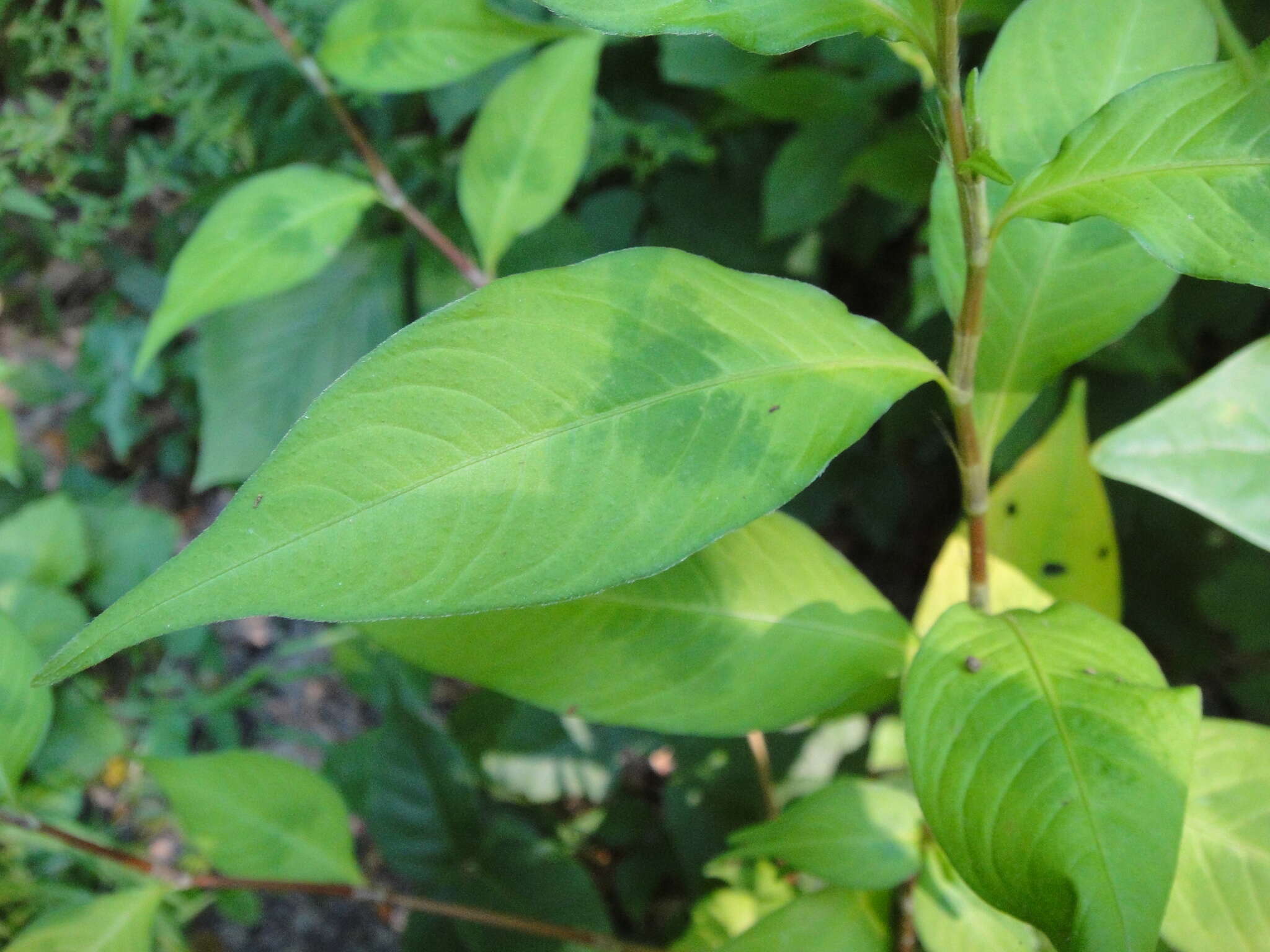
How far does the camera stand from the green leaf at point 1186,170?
1.53ft

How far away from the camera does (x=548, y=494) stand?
48 centimetres

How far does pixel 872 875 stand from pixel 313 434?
1.97ft

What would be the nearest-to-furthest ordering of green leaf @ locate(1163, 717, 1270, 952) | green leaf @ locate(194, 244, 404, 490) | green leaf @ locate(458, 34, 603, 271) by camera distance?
green leaf @ locate(1163, 717, 1270, 952), green leaf @ locate(458, 34, 603, 271), green leaf @ locate(194, 244, 404, 490)

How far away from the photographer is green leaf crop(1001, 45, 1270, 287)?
0.47 metres

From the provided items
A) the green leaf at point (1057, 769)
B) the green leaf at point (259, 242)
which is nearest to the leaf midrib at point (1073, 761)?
the green leaf at point (1057, 769)

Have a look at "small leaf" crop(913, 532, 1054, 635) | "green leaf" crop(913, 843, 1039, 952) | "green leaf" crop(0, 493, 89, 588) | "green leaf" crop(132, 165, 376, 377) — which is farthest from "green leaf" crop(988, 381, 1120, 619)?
"green leaf" crop(0, 493, 89, 588)

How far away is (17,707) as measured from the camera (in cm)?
79

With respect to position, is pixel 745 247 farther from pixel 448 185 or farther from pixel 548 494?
pixel 548 494

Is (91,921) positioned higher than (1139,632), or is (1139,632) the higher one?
(91,921)

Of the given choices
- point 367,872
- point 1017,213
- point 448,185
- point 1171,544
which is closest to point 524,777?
point 367,872

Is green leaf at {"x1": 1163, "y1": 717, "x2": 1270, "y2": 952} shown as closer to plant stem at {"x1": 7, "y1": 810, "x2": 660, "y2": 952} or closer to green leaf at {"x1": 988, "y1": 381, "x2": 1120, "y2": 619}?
green leaf at {"x1": 988, "y1": 381, "x2": 1120, "y2": 619}

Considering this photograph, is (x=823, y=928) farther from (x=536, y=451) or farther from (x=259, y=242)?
(x=259, y=242)

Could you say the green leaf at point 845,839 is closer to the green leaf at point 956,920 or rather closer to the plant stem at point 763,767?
the green leaf at point 956,920

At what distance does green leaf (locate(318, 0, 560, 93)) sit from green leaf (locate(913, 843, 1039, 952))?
0.92 metres
